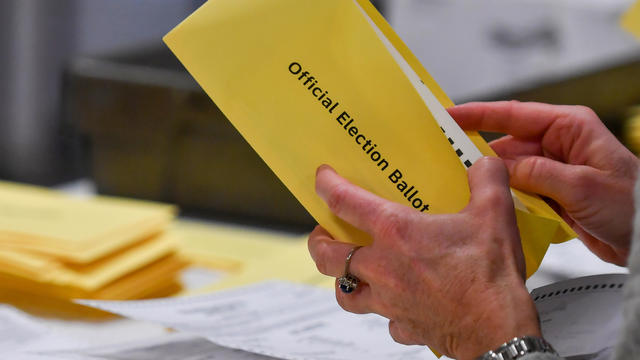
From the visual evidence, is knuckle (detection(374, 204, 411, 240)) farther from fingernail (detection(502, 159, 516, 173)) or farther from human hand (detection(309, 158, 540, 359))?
fingernail (detection(502, 159, 516, 173))

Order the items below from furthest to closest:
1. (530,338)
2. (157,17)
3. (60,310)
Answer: (157,17)
(60,310)
(530,338)

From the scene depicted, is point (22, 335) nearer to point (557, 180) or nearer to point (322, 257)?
point (322, 257)

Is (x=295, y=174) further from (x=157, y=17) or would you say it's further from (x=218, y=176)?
(x=157, y=17)

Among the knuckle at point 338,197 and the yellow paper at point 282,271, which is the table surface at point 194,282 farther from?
the knuckle at point 338,197

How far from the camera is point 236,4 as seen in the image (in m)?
0.54

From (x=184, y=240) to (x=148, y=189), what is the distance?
0.21m

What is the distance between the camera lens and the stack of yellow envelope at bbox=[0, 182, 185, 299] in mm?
764

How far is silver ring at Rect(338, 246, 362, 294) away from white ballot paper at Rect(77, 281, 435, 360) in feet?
0.36

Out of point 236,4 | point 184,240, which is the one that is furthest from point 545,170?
point 184,240

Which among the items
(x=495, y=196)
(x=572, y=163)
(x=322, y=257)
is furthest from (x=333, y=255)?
(x=572, y=163)

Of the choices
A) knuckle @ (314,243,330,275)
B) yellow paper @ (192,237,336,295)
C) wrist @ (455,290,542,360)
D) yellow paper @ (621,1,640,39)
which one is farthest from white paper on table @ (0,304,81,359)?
yellow paper @ (621,1,640,39)

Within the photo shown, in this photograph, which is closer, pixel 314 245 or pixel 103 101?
pixel 314 245

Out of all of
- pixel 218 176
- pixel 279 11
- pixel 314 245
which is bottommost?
pixel 314 245

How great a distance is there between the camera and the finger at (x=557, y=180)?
1.90 ft
